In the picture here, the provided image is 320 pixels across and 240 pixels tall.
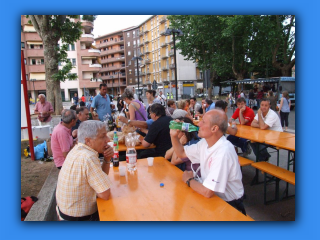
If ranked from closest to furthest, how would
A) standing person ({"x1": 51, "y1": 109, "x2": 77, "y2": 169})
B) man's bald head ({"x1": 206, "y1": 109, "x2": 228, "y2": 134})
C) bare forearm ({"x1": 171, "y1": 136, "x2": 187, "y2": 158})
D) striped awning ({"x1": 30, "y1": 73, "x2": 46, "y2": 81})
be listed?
man's bald head ({"x1": 206, "y1": 109, "x2": 228, "y2": 134}), bare forearm ({"x1": 171, "y1": 136, "x2": 187, "y2": 158}), standing person ({"x1": 51, "y1": 109, "x2": 77, "y2": 169}), striped awning ({"x1": 30, "y1": 73, "x2": 46, "y2": 81})

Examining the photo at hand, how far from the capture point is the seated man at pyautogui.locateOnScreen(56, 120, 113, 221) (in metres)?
1.75

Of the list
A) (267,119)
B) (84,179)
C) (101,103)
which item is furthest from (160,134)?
(101,103)

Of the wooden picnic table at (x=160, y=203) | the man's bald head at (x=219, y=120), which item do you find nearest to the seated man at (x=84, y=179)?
the wooden picnic table at (x=160, y=203)

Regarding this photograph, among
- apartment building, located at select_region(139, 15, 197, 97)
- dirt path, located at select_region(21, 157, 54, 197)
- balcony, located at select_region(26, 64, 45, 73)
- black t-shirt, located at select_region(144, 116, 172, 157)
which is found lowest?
dirt path, located at select_region(21, 157, 54, 197)

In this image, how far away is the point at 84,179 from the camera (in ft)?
5.80

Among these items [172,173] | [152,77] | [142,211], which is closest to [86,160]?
[142,211]

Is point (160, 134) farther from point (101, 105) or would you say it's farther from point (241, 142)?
point (101, 105)

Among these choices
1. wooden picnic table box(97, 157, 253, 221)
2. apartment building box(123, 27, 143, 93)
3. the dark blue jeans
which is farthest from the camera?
the dark blue jeans

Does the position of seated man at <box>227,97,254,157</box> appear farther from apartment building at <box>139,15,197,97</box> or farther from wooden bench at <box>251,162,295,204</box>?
apartment building at <box>139,15,197,97</box>

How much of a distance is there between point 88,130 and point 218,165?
41.6 inches

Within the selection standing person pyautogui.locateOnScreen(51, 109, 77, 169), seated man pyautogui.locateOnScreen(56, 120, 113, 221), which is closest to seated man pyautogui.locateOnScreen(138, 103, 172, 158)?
standing person pyautogui.locateOnScreen(51, 109, 77, 169)

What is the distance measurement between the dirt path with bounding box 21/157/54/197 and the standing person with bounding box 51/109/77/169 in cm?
62

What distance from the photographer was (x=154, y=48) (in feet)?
33.6
